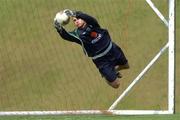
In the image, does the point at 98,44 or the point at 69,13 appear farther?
the point at 98,44

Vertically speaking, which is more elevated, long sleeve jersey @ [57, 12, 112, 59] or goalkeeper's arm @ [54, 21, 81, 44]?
goalkeeper's arm @ [54, 21, 81, 44]

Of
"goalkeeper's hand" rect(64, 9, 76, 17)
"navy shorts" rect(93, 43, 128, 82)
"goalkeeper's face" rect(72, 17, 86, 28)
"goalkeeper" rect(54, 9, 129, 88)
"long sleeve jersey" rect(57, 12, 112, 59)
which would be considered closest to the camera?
"goalkeeper's hand" rect(64, 9, 76, 17)

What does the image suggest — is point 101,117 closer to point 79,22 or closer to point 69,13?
point 79,22

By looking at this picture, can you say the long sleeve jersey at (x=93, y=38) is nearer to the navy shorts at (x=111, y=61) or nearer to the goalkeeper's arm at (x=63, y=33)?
the goalkeeper's arm at (x=63, y=33)

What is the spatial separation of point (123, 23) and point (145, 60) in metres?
1.03

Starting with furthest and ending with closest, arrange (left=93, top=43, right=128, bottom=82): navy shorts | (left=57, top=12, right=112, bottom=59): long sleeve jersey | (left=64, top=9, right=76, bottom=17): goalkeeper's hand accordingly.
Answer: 1. (left=93, top=43, right=128, bottom=82): navy shorts
2. (left=57, top=12, right=112, bottom=59): long sleeve jersey
3. (left=64, top=9, right=76, bottom=17): goalkeeper's hand

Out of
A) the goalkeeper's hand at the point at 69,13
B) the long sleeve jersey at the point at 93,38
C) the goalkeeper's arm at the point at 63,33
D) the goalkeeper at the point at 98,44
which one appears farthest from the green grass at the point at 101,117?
the goalkeeper's hand at the point at 69,13

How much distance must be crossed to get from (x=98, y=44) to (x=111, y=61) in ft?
1.36

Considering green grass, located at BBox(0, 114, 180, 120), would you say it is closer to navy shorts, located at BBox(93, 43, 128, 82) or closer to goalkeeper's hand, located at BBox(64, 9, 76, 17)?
navy shorts, located at BBox(93, 43, 128, 82)

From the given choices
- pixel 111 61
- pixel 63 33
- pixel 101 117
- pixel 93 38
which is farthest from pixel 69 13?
pixel 101 117

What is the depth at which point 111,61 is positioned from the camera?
12.1 metres

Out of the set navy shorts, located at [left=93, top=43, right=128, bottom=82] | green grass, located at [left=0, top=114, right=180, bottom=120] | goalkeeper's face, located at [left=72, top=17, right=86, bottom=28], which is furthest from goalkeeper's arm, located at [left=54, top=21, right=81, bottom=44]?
green grass, located at [left=0, top=114, right=180, bottom=120]

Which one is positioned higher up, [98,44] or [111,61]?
[98,44]

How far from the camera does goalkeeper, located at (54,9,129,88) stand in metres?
11.7
